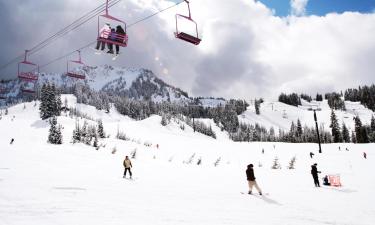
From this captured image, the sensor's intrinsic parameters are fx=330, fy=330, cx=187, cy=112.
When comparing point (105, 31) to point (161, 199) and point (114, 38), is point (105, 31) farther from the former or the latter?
point (161, 199)

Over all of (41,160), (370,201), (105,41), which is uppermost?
(105,41)

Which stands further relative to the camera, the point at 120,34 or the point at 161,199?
the point at 120,34

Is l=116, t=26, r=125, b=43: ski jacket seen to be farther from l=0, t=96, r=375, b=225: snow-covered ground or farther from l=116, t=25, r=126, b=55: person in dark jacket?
l=0, t=96, r=375, b=225: snow-covered ground

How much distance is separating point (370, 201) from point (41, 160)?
2200cm

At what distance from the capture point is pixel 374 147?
5872 cm

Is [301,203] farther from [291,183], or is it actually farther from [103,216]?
[103,216]

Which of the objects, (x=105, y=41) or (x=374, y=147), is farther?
(x=374, y=147)

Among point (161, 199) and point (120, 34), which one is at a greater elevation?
point (120, 34)

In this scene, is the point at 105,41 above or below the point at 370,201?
above

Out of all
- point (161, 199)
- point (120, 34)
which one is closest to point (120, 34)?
point (120, 34)

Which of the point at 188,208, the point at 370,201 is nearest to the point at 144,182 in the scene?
the point at 188,208

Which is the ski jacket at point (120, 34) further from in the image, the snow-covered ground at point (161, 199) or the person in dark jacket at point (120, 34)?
the snow-covered ground at point (161, 199)

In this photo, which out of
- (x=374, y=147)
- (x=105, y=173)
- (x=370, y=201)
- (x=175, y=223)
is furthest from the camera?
(x=374, y=147)

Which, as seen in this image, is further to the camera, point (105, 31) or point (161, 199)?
point (105, 31)
